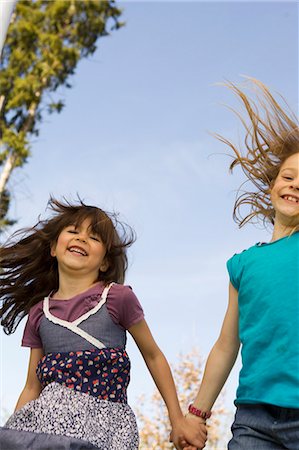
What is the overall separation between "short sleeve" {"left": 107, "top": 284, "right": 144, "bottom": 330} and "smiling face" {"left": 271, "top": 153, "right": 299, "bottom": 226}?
0.64 m

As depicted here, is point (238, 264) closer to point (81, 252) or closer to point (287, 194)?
point (287, 194)

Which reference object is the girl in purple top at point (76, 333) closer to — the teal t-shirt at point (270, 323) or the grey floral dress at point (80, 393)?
the grey floral dress at point (80, 393)

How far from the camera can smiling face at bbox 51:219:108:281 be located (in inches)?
122

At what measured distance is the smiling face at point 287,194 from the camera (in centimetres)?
272

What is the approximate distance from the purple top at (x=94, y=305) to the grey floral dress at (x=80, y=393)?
25 mm

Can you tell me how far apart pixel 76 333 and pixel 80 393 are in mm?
256

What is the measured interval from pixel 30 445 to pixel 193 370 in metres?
6.38

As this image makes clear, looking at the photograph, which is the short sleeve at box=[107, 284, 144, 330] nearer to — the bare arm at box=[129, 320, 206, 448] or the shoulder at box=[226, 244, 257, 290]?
the bare arm at box=[129, 320, 206, 448]

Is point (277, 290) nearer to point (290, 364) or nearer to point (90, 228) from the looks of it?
point (290, 364)

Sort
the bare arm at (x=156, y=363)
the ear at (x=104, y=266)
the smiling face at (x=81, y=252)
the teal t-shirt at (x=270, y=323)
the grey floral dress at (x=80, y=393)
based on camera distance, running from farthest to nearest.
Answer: the ear at (x=104, y=266) < the smiling face at (x=81, y=252) < the bare arm at (x=156, y=363) < the grey floral dress at (x=80, y=393) < the teal t-shirt at (x=270, y=323)

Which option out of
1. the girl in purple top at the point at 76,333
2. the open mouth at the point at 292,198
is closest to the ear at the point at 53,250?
the girl in purple top at the point at 76,333

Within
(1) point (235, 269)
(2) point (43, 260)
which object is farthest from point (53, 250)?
(1) point (235, 269)

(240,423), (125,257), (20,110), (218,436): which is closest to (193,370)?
(218,436)

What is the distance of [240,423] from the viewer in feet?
8.36
